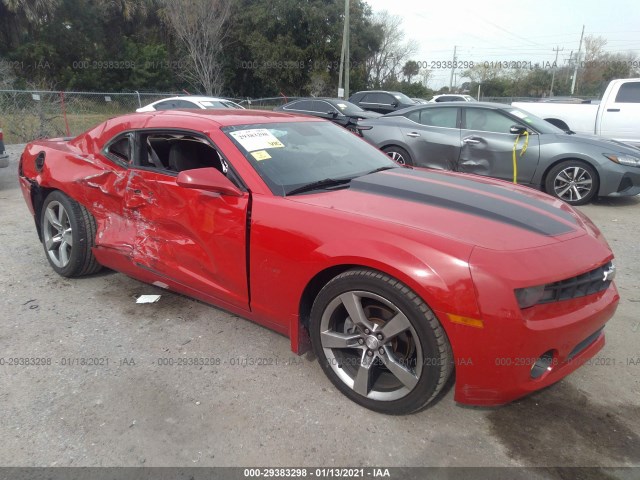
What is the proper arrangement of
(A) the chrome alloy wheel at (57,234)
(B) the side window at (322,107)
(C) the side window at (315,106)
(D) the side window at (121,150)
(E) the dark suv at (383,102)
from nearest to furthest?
(D) the side window at (121,150) → (A) the chrome alloy wheel at (57,234) → (B) the side window at (322,107) → (C) the side window at (315,106) → (E) the dark suv at (383,102)

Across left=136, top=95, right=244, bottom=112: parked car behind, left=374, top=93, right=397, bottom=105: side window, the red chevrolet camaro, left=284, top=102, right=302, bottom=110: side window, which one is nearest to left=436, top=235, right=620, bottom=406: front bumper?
the red chevrolet camaro

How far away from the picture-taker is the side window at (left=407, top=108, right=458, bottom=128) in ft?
24.1

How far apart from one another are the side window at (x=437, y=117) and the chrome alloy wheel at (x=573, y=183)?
1753mm

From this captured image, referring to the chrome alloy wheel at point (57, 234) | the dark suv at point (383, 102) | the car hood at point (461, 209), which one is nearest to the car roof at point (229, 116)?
the car hood at point (461, 209)

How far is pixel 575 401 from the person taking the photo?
8.34 feet

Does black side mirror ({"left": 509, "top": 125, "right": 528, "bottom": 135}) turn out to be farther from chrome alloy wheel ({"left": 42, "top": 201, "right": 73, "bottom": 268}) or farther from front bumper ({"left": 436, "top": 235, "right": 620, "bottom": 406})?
chrome alloy wheel ({"left": 42, "top": 201, "right": 73, "bottom": 268})

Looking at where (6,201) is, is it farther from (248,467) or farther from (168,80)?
(168,80)

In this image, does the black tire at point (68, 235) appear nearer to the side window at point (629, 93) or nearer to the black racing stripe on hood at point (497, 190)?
the black racing stripe on hood at point (497, 190)

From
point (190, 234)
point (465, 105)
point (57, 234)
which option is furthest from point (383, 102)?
point (190, 234)

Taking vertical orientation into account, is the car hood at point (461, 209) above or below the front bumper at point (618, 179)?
above

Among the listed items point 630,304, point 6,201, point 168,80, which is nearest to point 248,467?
point 630,304

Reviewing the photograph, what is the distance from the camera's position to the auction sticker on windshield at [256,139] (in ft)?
9.52

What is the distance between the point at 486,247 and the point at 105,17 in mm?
35311

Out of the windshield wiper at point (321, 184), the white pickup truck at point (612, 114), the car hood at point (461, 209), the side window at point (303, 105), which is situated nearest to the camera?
the car hood at point (461, 209)
